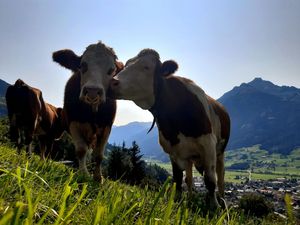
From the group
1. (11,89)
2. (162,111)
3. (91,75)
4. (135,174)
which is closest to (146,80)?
(162,111)

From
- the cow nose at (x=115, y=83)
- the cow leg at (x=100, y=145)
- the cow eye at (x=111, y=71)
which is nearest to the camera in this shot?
the cow nose at (x=115, y=83)

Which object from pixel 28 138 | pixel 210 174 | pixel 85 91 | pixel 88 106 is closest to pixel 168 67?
pixel 88 106

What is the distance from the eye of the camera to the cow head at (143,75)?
28.6 feet

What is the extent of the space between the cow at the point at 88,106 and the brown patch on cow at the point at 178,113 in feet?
4.41

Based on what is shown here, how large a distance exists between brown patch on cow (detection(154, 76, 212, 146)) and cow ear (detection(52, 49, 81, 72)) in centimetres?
236

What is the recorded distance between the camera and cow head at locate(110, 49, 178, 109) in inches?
343

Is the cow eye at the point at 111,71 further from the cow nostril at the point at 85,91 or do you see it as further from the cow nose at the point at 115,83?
the cow nostril at the point at 85,91

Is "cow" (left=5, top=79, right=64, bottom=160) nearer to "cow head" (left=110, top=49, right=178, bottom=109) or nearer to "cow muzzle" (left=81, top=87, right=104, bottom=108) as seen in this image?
"cow head" (left=110, top=49, right=178, bottom=109)

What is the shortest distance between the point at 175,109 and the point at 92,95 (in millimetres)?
2301

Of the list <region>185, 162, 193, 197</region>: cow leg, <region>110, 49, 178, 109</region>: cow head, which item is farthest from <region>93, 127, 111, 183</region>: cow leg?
<region>185, 162, 193, 197</region>: cow leg

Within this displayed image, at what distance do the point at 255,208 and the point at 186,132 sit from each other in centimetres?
3567

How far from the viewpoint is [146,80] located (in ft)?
29.9

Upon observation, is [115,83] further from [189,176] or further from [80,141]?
[189,176]

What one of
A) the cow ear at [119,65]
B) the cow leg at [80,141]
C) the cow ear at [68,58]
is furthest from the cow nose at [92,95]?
the cow ear at [119,65]
